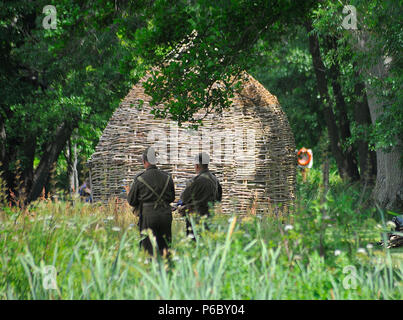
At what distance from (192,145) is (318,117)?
50.8 ft

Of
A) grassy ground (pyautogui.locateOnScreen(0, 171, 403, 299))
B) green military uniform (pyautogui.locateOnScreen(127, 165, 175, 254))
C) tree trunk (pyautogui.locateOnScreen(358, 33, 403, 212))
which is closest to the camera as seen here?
grassy ground (pyautogui.locateOnScreen(0, 171, 403, 299))

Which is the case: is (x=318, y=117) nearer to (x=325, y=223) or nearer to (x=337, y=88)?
(x=337, y=88)

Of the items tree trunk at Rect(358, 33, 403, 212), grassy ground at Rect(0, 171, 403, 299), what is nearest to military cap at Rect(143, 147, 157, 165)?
grassy ground at Rect(0, 171, 403, 299)

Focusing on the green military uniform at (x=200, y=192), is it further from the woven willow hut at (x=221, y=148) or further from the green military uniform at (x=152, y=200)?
the woven willow hut at (x=221, y=148)

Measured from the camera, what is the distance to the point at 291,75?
29391 mm

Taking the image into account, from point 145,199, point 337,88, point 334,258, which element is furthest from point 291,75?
point 334,258

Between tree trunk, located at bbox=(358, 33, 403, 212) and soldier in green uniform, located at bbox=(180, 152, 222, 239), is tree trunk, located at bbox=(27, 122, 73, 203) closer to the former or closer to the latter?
tree trunk, located at bbox=(358, 33, 403, 212)

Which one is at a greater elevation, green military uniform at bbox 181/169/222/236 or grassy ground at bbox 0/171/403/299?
green military uniform at bbox 181/169/222/236

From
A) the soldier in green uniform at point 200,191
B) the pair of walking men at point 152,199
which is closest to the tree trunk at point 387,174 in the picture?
the soldier in green uniform at point 200,191

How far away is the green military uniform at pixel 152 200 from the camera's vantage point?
7996mm

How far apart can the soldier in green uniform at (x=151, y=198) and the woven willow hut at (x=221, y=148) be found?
5976 mm

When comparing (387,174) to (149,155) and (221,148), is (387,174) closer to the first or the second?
(221,148)

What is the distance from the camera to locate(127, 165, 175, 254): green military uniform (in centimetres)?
800

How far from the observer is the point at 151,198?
26.4ft
